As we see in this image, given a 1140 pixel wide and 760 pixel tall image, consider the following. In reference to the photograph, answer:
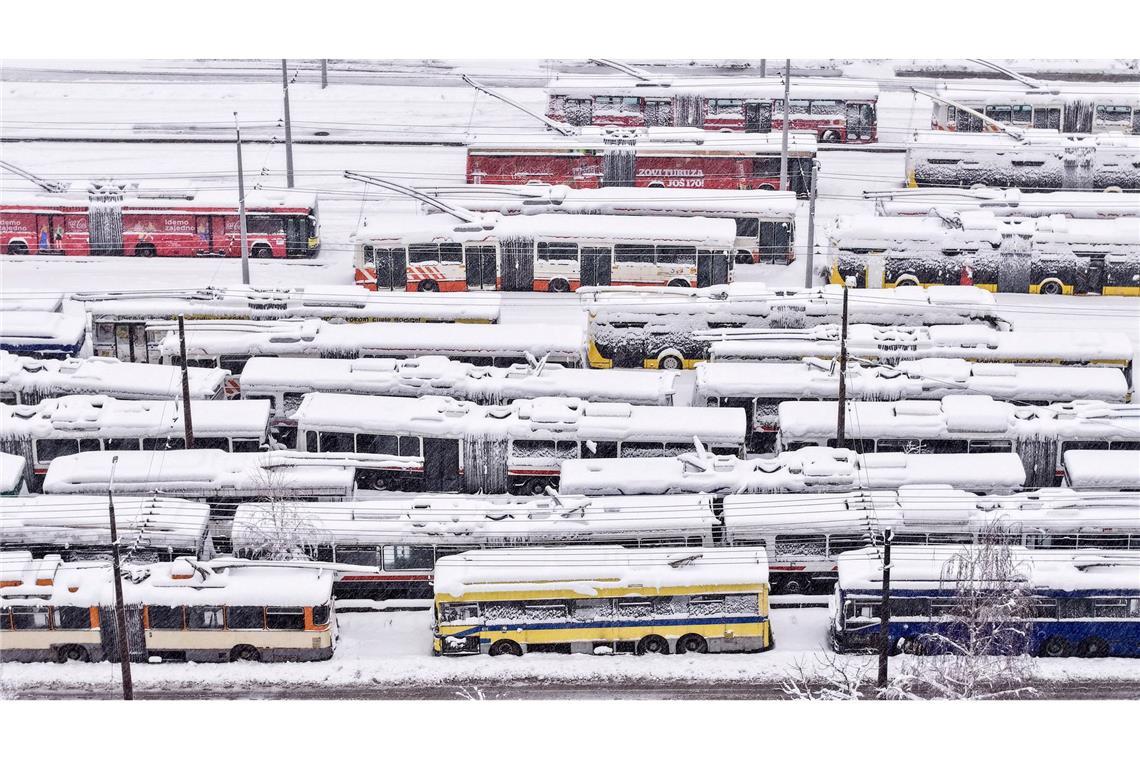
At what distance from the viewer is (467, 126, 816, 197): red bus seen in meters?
55.6

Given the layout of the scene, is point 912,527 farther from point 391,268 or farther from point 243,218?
point 243,218

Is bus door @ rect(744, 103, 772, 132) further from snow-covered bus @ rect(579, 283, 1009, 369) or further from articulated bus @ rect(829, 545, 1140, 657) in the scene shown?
articulated bus @ rect(829, 545, 1140, 657)

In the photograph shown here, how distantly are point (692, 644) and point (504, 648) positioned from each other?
394 centimetres

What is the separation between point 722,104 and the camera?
60.6 meters

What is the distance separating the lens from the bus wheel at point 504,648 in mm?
34094

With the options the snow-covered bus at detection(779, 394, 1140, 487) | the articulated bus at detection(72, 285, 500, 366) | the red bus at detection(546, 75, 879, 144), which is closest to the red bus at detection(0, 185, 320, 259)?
the articulated bus at detection(72, 285, 500, 366)

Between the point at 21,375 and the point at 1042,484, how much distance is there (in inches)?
1018

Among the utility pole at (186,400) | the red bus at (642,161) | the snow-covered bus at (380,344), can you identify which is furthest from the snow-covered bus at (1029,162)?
the utility pole at (186,400)

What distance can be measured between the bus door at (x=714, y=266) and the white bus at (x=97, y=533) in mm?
18895

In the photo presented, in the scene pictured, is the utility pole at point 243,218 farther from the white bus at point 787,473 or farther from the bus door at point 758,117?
the bus door at point 758,117

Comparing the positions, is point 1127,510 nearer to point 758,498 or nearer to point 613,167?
point 758,498

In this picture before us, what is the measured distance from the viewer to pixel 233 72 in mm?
69688

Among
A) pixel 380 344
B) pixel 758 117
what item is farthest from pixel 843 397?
pixel 758 117

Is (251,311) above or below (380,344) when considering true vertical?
above
